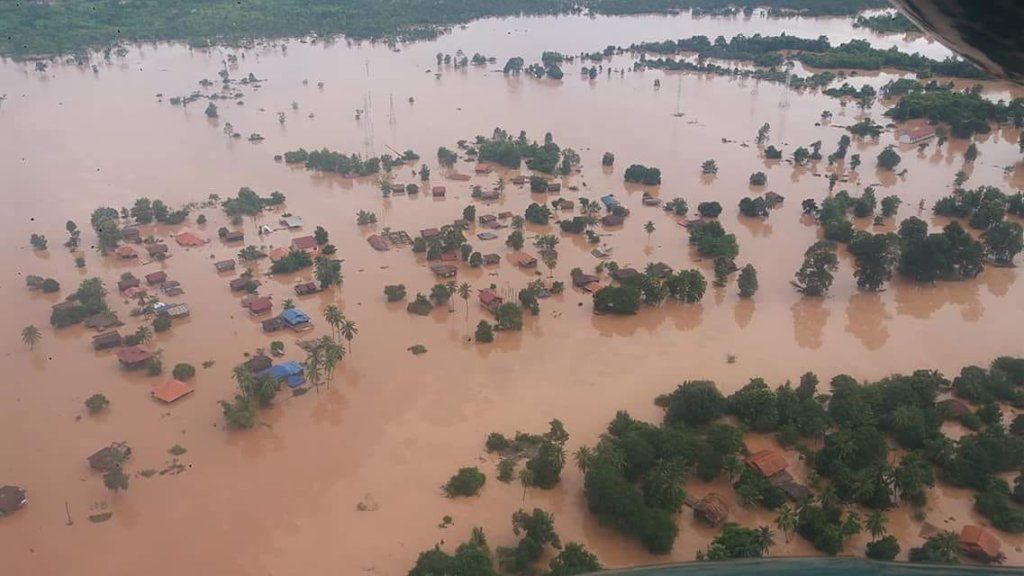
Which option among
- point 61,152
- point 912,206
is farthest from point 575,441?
point 61,152

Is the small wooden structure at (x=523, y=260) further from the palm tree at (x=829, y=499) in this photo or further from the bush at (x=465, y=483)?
the palm tree at (x=829, y=499)

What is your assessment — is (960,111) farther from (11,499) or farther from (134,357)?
(11,499)

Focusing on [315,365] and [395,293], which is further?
[395,293]

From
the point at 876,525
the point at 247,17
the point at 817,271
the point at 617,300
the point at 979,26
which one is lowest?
the point at 876,525

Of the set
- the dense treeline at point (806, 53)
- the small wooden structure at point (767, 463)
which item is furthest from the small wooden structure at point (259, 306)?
the dense treeline at point (806, 53)

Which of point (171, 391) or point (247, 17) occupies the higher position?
point (247, 17)

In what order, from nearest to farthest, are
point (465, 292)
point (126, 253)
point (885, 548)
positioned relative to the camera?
1. point (885, 548)
2. point (465, 292)
3. point (126, 253)

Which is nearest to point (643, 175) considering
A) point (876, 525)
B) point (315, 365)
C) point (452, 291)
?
point (452, 291)

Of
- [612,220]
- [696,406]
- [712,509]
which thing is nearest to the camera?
[712,509]
